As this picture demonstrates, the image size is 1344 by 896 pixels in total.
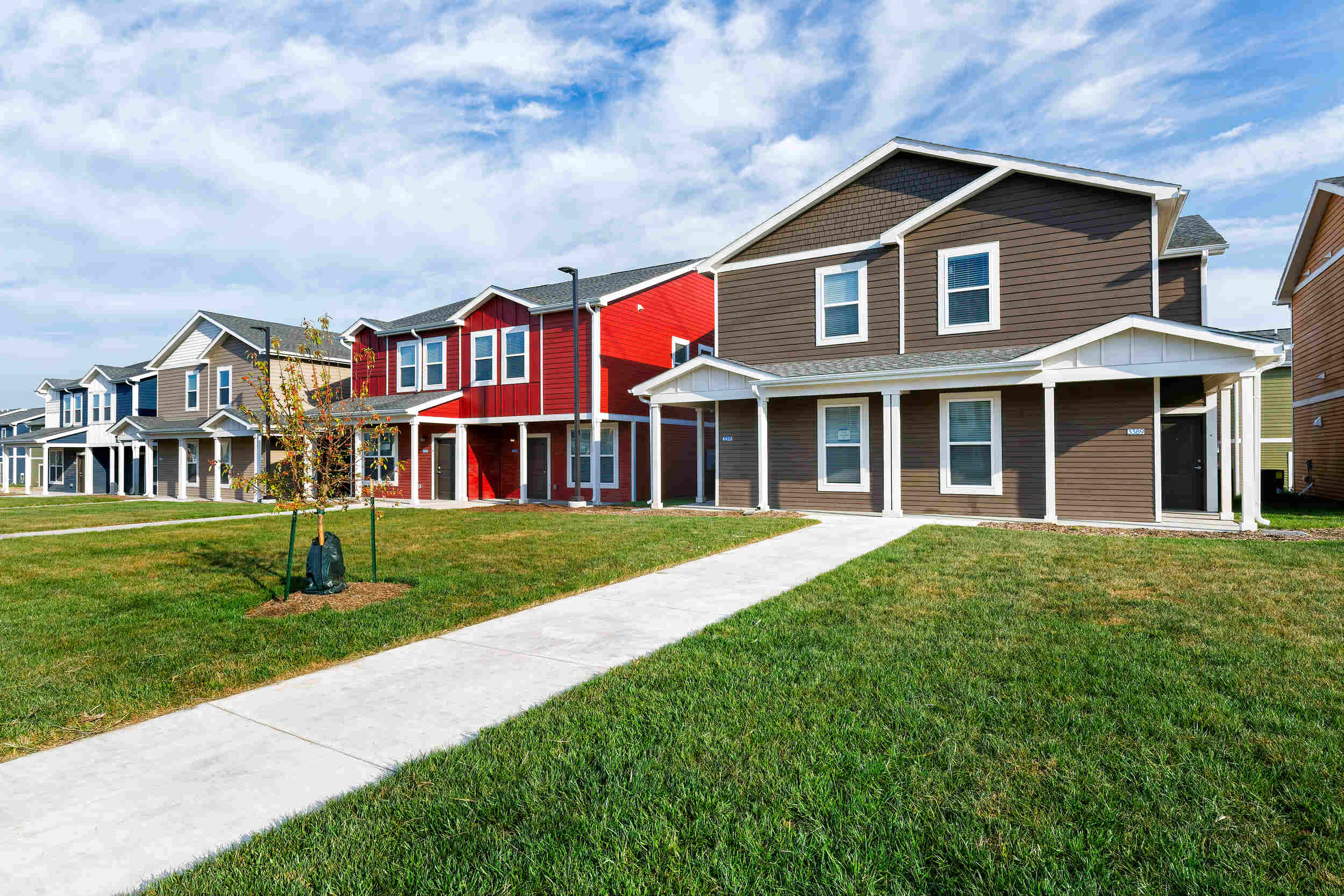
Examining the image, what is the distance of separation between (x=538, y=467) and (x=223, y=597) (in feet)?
49.0

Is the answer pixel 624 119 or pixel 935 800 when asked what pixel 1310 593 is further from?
pixel 624 119

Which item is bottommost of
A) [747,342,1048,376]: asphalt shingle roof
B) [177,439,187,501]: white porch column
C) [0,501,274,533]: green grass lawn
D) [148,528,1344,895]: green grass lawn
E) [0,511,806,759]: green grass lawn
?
[0,501,274,533]: green grass lawn

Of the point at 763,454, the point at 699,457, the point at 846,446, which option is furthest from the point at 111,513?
the point at 846,446

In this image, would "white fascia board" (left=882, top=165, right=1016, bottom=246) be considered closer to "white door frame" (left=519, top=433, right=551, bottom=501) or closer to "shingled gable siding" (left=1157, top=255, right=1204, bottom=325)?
"shingled gable siding" (left=1157, top=255, right=1204, bottom=325)

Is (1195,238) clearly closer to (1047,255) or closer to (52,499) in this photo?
(1047,255)

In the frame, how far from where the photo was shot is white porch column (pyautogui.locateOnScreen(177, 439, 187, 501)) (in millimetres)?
26625

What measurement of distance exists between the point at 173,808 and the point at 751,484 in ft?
45.0

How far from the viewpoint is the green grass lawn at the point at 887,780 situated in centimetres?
229

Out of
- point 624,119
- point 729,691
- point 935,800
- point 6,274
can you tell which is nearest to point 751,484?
point 624,119

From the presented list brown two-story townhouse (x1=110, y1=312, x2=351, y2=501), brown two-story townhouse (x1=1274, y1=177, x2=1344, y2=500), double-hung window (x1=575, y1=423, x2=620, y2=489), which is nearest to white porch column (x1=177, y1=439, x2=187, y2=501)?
brown two-story townhouse (x1=110, y1=312, x2=351, y2=501)

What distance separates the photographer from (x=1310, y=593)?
248 inches

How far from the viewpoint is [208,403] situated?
27062 mm

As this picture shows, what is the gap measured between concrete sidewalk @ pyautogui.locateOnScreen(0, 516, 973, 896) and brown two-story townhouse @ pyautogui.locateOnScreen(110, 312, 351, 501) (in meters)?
21.9

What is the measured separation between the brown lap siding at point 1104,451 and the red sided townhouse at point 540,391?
854 centimetres
